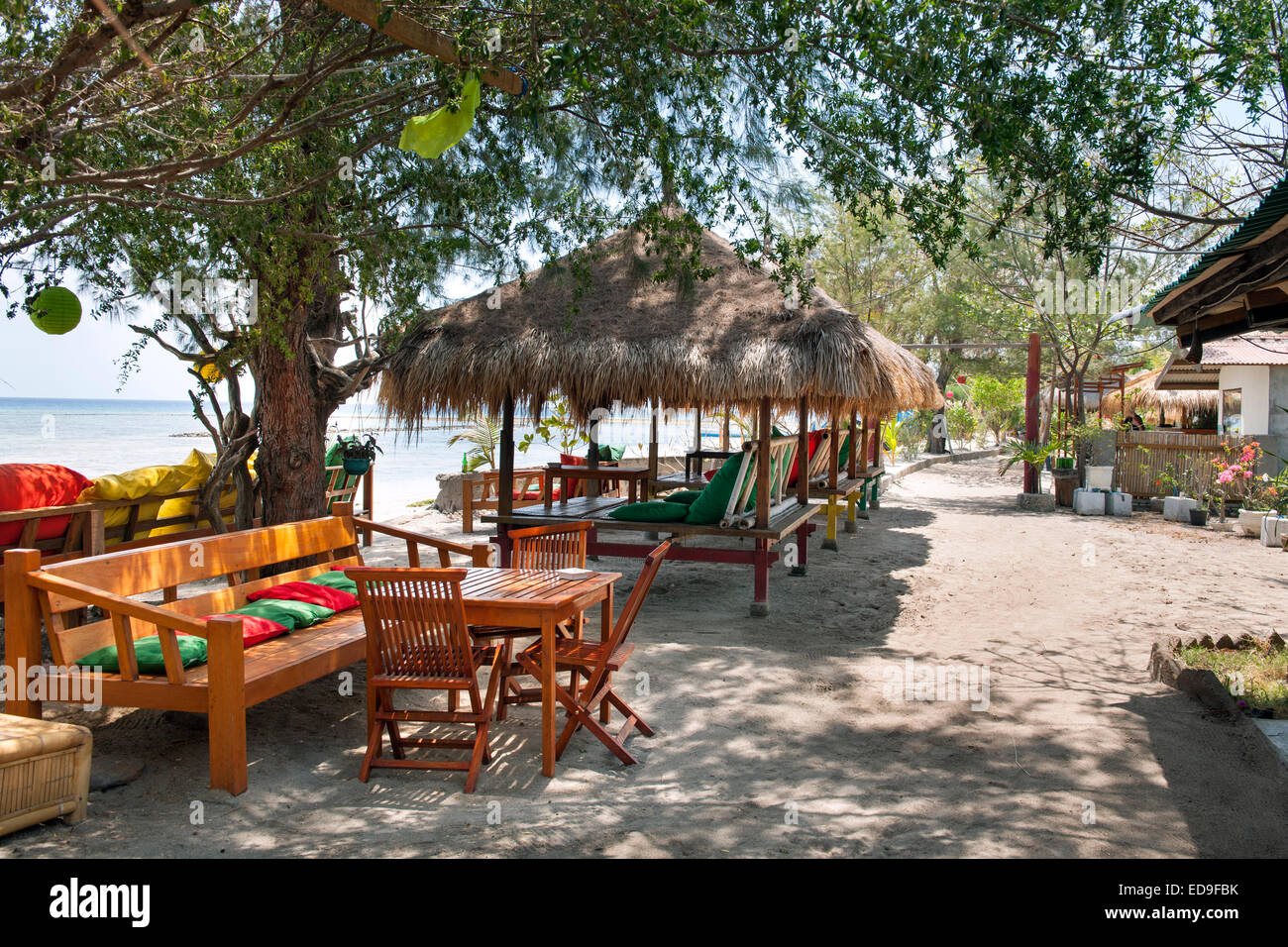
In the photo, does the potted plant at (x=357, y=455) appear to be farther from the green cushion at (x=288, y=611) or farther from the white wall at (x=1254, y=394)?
the white wall at (x=1254, y=394)

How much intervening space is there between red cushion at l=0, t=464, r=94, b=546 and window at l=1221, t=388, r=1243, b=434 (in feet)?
69.9

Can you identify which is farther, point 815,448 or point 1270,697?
point 815,448

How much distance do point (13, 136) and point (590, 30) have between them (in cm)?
286

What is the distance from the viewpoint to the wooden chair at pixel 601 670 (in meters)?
4.30

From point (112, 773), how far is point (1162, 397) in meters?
25.9

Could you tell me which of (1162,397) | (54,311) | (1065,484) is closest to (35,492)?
(54,311)

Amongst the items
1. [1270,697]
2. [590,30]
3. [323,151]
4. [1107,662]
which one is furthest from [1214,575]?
[323,151]

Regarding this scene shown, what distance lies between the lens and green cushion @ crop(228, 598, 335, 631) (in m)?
4.94

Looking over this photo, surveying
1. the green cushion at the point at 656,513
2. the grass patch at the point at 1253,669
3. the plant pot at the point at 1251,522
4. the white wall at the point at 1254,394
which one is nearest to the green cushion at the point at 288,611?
the green cushion at the point at 656,513

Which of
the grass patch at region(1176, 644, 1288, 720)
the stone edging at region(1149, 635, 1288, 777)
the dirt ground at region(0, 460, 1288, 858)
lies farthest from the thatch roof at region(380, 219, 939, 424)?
the grass patch at region(1176, 644, 1288, 720)

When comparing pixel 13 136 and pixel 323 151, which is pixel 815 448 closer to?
pixel 323 151
